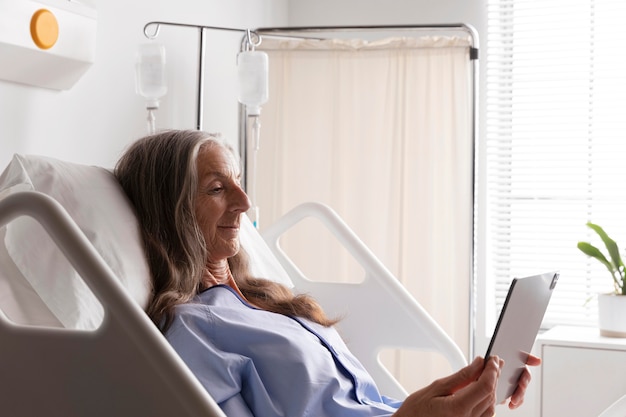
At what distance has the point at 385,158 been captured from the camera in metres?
2.89

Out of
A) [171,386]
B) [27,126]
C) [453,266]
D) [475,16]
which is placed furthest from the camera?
[475,16]

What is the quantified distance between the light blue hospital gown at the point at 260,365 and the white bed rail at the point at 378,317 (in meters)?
0.44

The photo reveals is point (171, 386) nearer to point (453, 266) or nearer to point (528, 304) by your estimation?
point (528, 304)

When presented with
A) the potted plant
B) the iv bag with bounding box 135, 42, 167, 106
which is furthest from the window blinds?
the iv bag with bounding box 135, 42, 167, 106

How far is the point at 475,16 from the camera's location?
335 centimetres

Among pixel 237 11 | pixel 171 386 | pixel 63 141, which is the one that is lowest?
pixel 171 386

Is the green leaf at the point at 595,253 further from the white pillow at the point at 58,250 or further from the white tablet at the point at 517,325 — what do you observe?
the white pillow at the point at 58,250

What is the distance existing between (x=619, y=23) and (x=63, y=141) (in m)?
2.19

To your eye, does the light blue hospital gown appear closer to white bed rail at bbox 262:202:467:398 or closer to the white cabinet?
white bed rail at bbox 262:202:467:398

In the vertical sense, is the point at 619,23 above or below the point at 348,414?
above

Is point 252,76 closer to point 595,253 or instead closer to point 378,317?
point 378,317

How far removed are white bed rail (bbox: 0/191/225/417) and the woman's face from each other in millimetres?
651

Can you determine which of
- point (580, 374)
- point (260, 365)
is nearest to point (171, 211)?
point (260, 365)

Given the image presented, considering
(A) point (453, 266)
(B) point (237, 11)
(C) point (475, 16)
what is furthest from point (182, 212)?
(C) point (475, 16)
